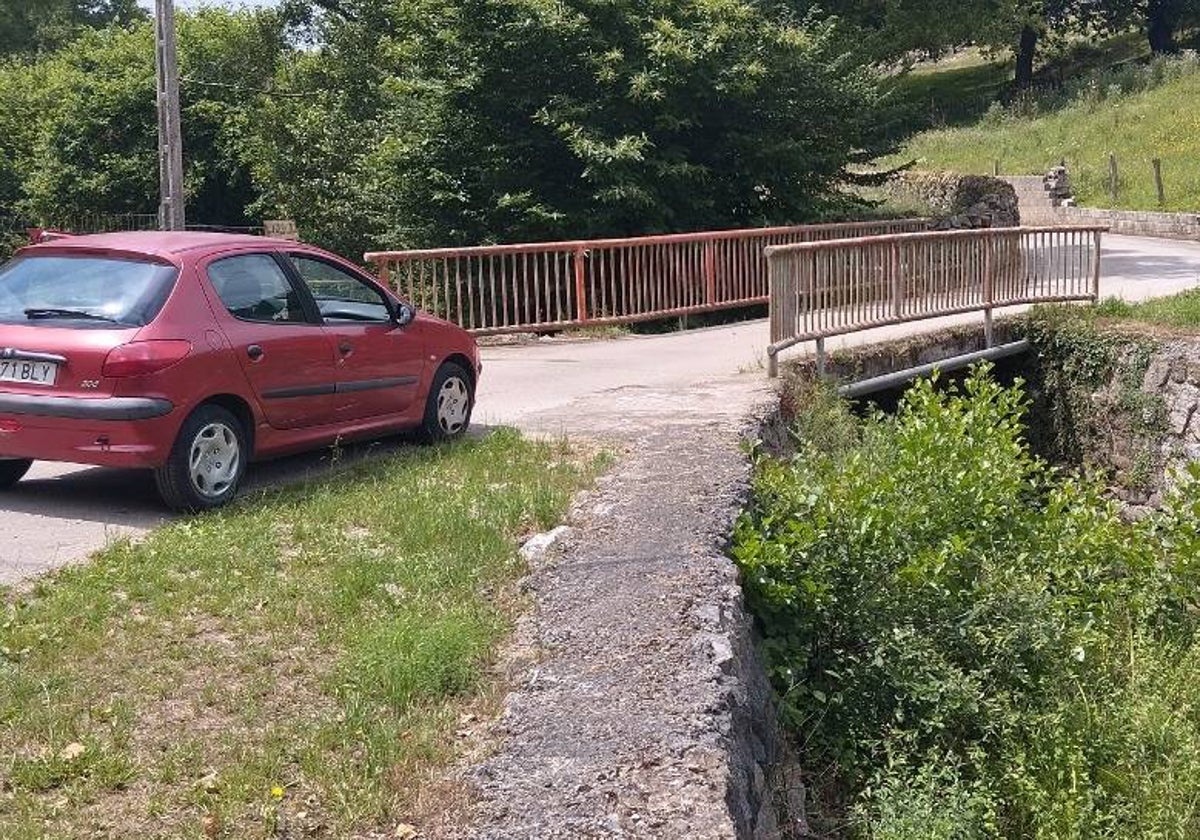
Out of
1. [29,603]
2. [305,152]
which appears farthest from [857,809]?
[305,152]

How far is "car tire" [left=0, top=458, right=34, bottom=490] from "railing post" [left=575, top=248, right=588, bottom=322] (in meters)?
9.01

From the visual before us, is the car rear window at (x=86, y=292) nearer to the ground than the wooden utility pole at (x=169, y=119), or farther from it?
nearer to the ground

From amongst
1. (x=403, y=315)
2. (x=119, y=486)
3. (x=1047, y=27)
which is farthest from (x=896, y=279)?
(x=1047, y=27)

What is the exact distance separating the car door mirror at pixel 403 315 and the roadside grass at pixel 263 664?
1.85 m

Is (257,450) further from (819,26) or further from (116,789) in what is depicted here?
(819,26)

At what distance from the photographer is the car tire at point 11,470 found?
8359mm

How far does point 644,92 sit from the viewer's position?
768 inches

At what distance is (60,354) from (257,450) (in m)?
1.27

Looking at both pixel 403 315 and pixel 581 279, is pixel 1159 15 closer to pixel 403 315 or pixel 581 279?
pixel 581 279

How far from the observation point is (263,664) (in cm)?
545

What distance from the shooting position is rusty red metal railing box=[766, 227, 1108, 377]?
482 inches

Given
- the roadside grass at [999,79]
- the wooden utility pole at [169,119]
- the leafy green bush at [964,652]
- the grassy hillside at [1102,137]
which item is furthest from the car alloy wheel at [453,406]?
the roadside grass at [999,79]

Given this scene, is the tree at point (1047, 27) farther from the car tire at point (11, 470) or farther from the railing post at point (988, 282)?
the car tire at point (11, 470)

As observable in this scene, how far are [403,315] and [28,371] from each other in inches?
108
